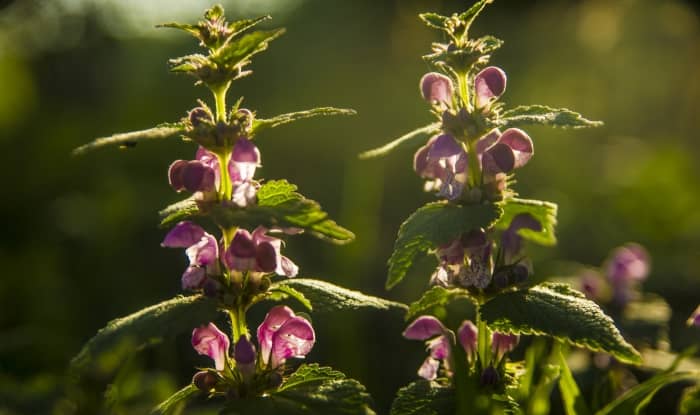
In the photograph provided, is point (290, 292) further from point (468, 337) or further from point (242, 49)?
point (468, 337)

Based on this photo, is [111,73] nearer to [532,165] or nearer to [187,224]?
[532,165]

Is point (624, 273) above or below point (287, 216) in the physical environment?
below

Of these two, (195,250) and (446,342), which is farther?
(446,342)

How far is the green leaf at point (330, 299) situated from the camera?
4.93 ft

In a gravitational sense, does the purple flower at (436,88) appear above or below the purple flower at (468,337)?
above

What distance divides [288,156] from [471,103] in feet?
28.3

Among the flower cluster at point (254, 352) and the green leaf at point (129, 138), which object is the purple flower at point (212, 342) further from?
the green leaf at point (129, 138)

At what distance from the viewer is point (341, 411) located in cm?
139

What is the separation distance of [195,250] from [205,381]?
9.8 inches

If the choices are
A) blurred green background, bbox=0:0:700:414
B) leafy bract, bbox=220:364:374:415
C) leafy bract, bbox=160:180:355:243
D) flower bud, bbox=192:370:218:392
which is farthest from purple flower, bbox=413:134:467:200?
blurred green background, bbox=0:0:700:414

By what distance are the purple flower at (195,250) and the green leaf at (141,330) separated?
76mm

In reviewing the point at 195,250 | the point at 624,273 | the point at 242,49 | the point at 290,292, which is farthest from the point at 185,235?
the point at 624,273

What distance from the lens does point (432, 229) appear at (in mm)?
1495

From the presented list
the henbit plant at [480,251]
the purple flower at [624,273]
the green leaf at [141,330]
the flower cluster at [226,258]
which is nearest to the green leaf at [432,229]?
the henbit plant at [480,251]
